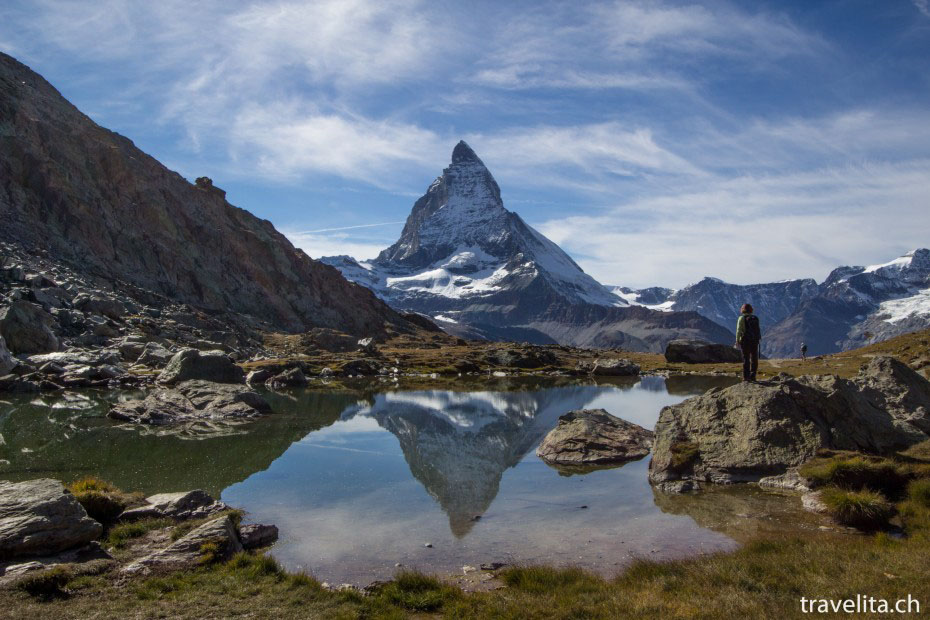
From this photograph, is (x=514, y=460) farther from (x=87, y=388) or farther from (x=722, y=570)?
(x=87, y=388)

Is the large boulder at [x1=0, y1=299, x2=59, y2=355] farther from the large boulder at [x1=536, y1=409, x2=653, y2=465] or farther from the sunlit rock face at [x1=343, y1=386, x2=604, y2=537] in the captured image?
the large boulder at [x1=536, y1=409, x2=653, y2=465]

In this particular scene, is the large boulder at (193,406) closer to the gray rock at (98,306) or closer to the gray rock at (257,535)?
the gray rock at (257,535)

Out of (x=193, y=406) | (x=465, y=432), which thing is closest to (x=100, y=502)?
(x=465, y=432)

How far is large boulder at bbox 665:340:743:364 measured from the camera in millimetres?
125188

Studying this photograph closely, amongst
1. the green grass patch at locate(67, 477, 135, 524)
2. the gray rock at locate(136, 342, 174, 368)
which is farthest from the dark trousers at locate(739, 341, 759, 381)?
the gray rock at locate(136, 342, 174, 368)

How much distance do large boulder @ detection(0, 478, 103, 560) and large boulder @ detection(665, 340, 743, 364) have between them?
123m

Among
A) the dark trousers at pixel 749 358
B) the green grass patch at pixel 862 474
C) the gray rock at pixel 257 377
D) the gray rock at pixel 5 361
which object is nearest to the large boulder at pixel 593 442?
the dark trousers at pixel 749 358

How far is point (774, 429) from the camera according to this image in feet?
73.0

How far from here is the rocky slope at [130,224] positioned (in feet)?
386

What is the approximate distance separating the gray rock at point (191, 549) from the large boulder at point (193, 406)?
26.8 metres

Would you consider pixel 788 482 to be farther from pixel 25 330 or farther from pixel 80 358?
pixel 25 330

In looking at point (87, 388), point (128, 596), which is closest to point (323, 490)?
point (128, 596)

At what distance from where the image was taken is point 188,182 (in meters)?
167

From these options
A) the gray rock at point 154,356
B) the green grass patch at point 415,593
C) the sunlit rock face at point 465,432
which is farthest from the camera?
the gray rock at point 154,356
